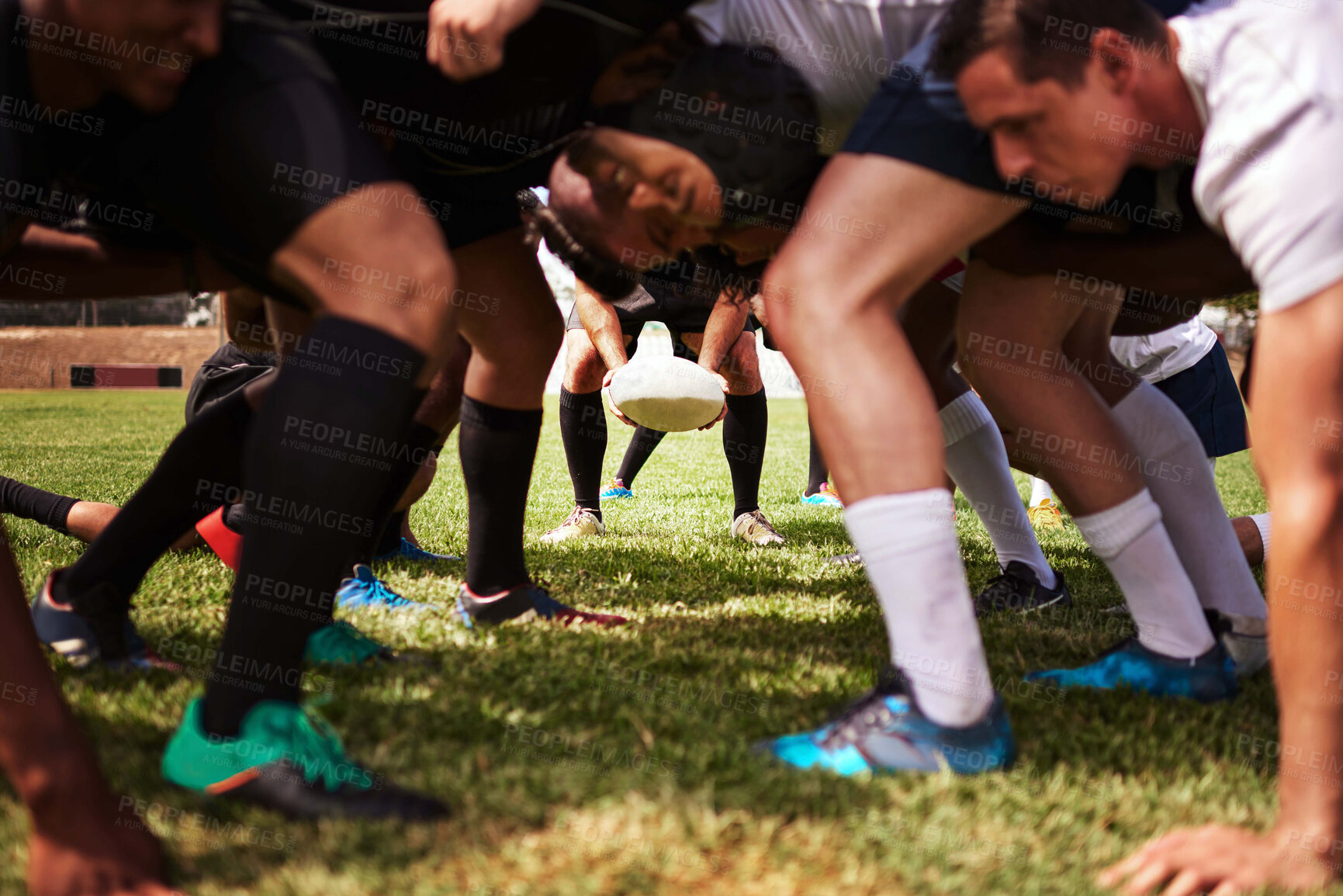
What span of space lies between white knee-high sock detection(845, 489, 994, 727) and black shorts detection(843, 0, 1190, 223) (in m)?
0.50

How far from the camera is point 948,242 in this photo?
4.72 feet

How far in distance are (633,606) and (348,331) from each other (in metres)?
1.56

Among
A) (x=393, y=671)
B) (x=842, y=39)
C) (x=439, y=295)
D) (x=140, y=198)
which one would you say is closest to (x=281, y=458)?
(x=439, y=295)

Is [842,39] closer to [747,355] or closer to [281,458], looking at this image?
[281,458]

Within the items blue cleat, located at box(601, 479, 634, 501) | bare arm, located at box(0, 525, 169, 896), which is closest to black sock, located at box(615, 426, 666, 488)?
blue cleat, located at box(601, 479, 634, 501)

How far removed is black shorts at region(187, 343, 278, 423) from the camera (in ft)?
10.9

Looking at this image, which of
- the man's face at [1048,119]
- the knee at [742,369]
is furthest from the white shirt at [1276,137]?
the knee at [742,369]

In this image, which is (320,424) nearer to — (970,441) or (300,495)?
(300,495)

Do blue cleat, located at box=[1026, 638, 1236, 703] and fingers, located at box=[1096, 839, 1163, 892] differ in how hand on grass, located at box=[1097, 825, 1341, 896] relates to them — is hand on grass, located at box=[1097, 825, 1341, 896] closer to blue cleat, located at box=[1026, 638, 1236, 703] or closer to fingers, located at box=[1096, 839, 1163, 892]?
Result: fingers, located at box=[1096, 839, 1163, 892]

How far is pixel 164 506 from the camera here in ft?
6.32

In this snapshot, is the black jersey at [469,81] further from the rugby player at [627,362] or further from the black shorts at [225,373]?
the rugby player at [627,362]

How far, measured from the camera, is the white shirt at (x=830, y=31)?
152cm

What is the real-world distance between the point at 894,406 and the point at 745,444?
3405 millimetres

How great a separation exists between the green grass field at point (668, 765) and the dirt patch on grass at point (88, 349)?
29510mm
